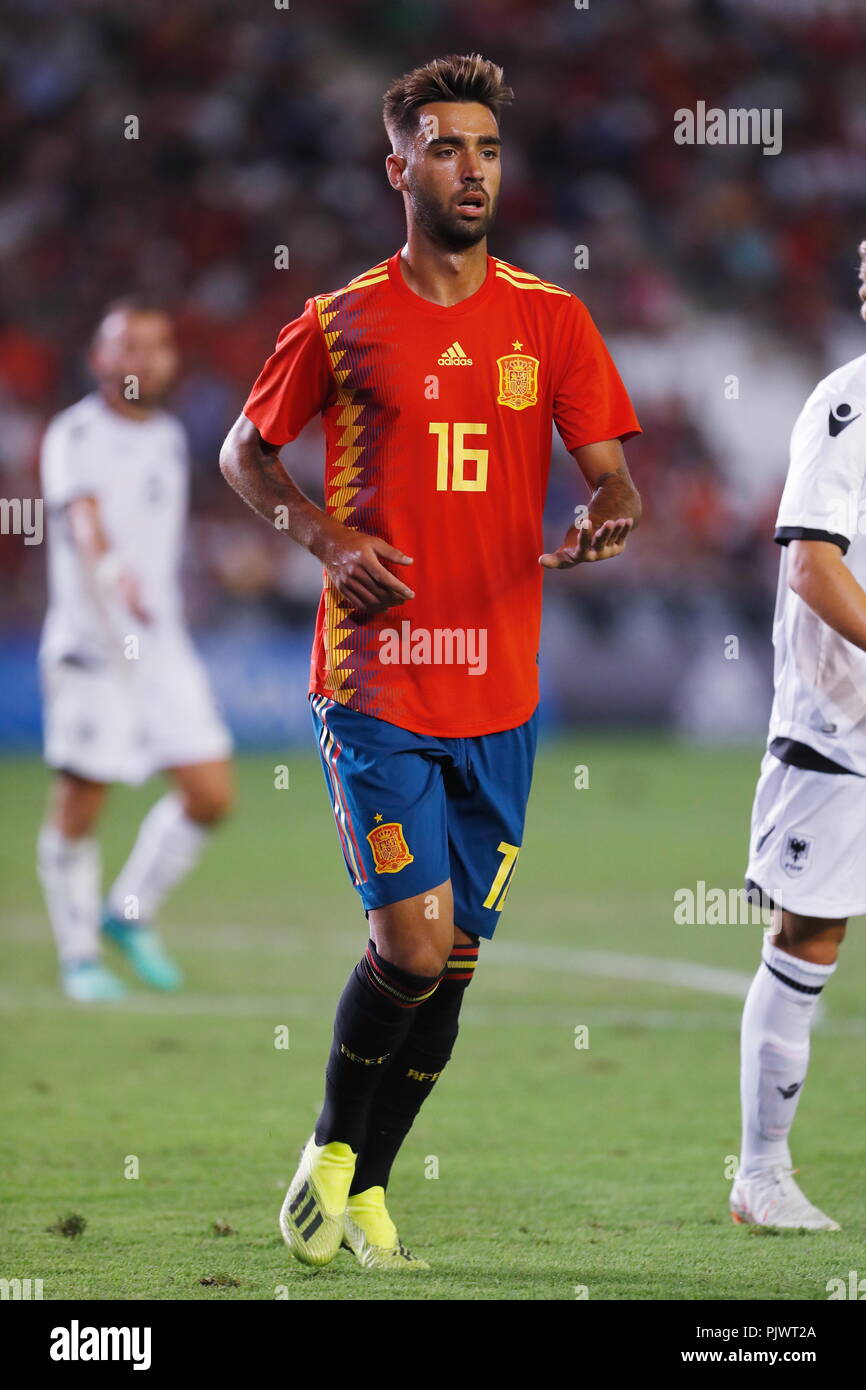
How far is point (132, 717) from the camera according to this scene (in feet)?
24.9

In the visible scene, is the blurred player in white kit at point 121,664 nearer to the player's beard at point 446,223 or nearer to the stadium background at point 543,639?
the stadium background at point 543,639

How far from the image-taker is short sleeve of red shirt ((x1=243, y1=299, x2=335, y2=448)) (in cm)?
375

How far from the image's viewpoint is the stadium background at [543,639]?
4.37 metres

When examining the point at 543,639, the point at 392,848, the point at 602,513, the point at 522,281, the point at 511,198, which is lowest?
the point at 543,639

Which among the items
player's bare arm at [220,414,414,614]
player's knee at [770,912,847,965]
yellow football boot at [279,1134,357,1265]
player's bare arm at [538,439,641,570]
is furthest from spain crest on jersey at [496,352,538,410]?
yellow football boot at [279,1134,357,1265]

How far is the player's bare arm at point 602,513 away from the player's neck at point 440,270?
0.43m

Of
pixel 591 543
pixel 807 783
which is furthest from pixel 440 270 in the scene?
pixel 807 783

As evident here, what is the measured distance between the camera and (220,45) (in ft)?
66.4

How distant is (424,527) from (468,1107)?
7.44 feet

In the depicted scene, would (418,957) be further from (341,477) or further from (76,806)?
(76,806)

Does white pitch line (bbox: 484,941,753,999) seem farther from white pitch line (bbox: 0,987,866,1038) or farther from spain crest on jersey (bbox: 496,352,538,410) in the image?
spain crest on jersey (bbox: 496,352,538,410)

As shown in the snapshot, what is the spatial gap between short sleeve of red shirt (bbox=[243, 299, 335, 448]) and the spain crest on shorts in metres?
0.86

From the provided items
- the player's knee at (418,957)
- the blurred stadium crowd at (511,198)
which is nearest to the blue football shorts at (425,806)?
the player's knee at (418,957)
